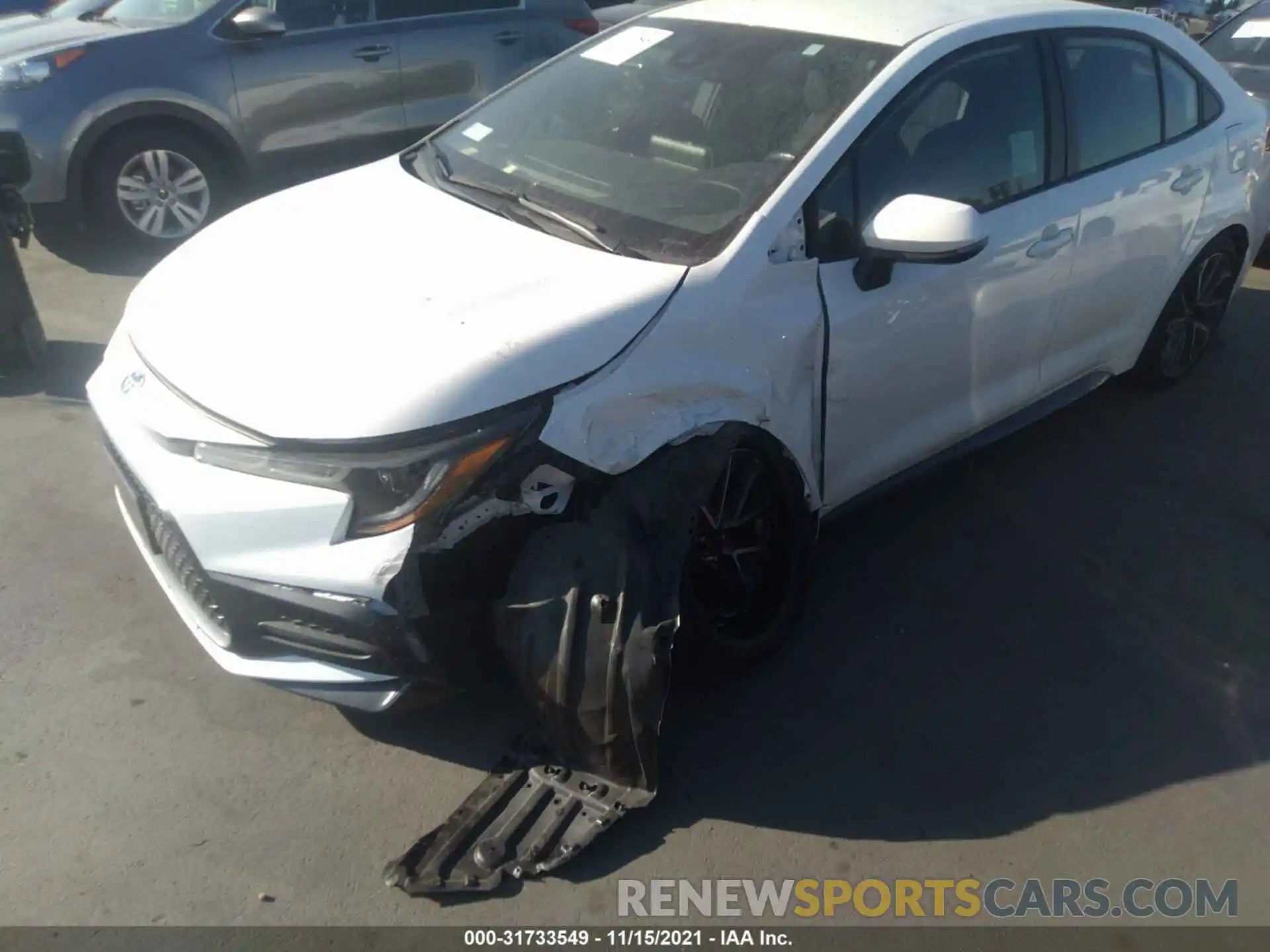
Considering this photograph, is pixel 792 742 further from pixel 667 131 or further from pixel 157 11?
pixel 157 11

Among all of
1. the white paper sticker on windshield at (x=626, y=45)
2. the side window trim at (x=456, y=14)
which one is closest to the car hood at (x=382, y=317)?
the white paper sticker on windshield at (x=626, y=45)

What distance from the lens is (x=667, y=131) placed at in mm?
3293

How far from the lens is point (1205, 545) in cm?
393

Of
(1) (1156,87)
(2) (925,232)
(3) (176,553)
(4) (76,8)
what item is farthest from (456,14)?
(3) (176,553)

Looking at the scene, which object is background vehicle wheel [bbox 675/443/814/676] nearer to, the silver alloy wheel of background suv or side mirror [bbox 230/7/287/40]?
the silver alloy wheel of background suv

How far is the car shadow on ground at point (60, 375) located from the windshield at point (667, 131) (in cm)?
209

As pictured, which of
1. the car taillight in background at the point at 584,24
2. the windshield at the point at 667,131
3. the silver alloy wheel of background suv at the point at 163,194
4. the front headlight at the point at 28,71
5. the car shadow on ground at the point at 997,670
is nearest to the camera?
the car shadow on ground at the point at 997,670

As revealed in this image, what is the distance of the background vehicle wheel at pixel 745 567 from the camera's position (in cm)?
285

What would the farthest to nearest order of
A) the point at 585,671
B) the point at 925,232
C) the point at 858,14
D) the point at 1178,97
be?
1. the point at 1178,97
2. the point at 858,14
3. the point at 925,232
4. the point at 585,671

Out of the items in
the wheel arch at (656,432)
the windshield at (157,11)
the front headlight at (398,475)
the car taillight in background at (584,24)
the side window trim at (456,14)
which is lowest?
the wheel arch at (656,432)

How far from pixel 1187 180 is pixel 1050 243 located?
1.06m

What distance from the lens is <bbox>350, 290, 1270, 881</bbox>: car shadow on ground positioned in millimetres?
2797

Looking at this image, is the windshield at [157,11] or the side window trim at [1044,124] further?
the windshield at [157,11]

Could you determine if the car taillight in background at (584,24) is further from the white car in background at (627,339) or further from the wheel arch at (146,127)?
the white car in background at (627,339)
